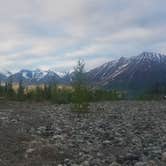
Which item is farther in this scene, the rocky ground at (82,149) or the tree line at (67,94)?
the tree line at (67,94)

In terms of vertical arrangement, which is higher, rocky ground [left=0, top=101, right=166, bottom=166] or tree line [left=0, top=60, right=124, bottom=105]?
tree line [left=0, top=60, right=124, bottom=105]

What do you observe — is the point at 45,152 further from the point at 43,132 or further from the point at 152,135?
the point at 152,135

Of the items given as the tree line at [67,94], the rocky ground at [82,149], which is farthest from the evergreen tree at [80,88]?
the rocky ground at [82,149]

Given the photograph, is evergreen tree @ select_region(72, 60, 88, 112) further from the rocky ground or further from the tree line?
the rocky ground

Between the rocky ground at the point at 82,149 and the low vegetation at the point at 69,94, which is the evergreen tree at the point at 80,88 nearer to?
the low vegetation at the point at 69,94

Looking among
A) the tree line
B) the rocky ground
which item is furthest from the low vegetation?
the rocky ground

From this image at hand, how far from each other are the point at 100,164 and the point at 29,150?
3.07 m

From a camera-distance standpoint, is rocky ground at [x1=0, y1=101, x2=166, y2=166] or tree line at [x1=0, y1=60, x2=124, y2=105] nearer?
rocky ground at [x1=0, y1=101, x2=166, y2=166]

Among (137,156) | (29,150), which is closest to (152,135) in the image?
(137,156)

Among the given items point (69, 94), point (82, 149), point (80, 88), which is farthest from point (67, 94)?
point (82, 149)

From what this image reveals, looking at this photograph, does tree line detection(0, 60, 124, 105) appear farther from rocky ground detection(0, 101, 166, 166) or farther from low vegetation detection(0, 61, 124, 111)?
rocky ground detection(0, 101, 166, 166)

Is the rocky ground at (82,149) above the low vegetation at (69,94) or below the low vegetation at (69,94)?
below

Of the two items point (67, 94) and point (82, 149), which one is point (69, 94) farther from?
point (82, 149)

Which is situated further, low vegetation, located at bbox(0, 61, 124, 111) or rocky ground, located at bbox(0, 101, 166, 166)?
low vegetation, located at bbox(0, 61, 124, 111)
